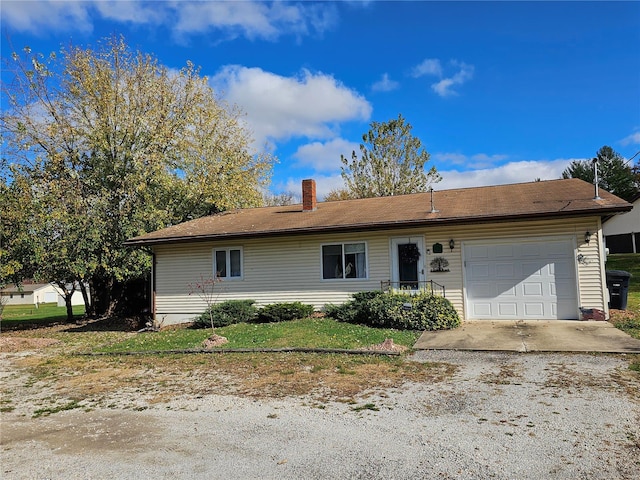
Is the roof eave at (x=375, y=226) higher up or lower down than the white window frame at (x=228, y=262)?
higher up

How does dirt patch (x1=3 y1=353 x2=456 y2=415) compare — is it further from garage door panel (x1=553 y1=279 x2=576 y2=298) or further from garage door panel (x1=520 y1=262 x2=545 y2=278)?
garage door panel (x1=553 y1=279 x2=576 y2=298)

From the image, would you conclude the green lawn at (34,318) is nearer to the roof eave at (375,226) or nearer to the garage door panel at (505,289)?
the roof eave at (375,226)

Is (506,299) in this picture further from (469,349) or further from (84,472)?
(84,472)

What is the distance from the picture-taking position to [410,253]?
1294cm

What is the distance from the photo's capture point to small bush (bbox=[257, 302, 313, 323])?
43.2 ft

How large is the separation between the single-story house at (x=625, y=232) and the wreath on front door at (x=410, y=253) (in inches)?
896

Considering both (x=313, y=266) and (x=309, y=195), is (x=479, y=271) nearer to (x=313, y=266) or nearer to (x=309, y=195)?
(x=313, y=266)

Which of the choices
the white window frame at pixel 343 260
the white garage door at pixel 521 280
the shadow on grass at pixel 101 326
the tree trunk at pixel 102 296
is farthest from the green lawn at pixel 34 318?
the white garage door at pixel 521 280

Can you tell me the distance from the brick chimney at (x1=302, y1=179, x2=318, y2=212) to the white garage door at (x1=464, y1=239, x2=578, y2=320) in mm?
6227

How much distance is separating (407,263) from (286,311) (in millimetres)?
3754

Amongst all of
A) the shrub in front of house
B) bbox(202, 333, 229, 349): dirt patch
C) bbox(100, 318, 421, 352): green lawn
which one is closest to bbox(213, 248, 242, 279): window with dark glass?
bbox(100, 318, 421, 352): green lawn

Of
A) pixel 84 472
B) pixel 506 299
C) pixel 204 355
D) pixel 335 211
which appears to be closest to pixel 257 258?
pixel 335 211

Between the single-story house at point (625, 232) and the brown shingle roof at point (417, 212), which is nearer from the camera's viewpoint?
the brown shingle roof at point (417, 212)

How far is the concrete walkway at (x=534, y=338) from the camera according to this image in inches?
329
